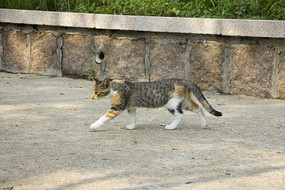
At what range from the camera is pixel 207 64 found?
7.80 m

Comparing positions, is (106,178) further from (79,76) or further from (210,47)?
(79,76)

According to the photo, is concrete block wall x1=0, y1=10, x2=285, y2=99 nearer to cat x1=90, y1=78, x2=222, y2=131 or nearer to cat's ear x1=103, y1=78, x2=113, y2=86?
cat x1=90, y1=78, x2=222, y2=131

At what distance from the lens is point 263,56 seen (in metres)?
7.41

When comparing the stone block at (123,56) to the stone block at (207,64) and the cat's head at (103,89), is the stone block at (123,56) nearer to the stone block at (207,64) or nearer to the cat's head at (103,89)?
the stone block at (207,64)

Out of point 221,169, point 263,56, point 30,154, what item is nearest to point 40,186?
point 30,154

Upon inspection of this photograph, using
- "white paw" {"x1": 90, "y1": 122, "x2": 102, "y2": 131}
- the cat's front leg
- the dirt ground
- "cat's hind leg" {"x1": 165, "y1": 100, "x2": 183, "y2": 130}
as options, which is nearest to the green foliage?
the dirt ground

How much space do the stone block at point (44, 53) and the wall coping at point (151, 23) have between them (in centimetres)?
26

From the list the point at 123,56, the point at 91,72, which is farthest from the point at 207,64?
the point at 91,72

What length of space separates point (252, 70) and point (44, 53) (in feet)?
11.2

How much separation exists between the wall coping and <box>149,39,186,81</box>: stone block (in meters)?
0.25

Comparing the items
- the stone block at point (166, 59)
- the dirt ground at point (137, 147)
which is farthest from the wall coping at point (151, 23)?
the dirt ground at point (137, 147)

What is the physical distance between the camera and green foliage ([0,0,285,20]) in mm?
8148

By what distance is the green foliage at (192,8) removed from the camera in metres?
8.15

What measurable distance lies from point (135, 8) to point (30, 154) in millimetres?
4456
